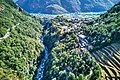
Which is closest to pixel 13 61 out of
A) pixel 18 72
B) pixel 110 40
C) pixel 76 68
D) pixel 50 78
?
pixel 18 72

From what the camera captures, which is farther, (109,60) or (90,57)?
(90,57)

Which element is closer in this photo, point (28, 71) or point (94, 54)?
point (94, 54)

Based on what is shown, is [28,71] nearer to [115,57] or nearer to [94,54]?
[94,54]

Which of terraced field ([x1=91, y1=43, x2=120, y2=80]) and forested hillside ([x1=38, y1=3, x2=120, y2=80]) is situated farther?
forested hillside ([x1=38, y1=3, x2=120, y2=80])

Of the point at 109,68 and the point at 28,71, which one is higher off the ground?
the point at 109,68

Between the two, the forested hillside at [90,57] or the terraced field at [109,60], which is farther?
the forested hillside at [90,57]

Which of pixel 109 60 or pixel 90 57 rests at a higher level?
pixel 109 60

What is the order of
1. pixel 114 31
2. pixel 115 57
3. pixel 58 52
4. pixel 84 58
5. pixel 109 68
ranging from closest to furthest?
pixel 109 68
pixel 115 57
pixel 84 58
pixel 114 31
pixel 58 52

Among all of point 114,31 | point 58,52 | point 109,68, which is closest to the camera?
point 109,68
